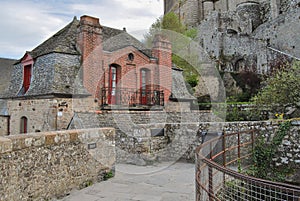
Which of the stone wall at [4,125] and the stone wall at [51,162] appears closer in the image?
the stone wall at [51,162]

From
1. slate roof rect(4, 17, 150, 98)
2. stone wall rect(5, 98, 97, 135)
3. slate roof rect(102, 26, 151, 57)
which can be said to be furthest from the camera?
slate roof rect(102, 26, 151, 57)

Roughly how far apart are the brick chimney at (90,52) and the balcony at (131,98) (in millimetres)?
632

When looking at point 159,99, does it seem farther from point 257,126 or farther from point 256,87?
point 256,87

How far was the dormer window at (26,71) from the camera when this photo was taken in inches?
474

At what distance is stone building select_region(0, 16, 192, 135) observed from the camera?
10484 mm

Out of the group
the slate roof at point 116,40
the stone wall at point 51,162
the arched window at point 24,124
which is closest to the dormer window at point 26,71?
the arched window at point 24,124

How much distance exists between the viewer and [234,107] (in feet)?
49.5

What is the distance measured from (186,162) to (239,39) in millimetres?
22154

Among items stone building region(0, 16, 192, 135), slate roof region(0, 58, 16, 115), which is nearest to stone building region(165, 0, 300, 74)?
stone building region(0, 16, 192, 135)

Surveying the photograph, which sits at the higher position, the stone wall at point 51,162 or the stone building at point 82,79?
the stone building at point 82,79

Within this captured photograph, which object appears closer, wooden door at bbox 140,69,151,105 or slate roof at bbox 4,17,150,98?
slate roof at bbox 4,17,150,98

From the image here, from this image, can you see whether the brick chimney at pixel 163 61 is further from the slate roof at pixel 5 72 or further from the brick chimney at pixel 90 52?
the slate roof at pixel 5 72

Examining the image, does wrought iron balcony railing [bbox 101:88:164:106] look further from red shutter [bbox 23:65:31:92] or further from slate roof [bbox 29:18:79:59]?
red shutter [bbox 23:65:31:92]

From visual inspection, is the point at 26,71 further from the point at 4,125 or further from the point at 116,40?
the point at 116,40
